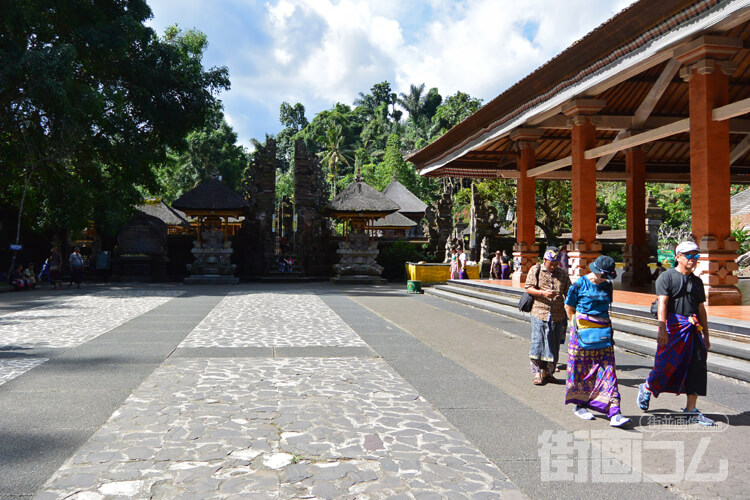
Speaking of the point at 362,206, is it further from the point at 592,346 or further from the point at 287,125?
the point at 287,125

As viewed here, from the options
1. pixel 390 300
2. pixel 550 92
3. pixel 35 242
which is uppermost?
pixel 550 92

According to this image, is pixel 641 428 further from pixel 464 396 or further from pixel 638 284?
pixel 638 284

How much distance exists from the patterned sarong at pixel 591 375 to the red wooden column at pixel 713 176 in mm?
5236

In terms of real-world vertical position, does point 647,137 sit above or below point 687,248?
above

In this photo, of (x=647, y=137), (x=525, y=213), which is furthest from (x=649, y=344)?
(x=525, y=213)

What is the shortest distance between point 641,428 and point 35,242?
88.2 ft

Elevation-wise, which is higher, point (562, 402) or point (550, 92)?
point (550, 92)

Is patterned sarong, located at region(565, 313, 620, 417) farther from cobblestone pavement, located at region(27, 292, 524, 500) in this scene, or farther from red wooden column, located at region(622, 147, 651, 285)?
red wooden column, located at region(622, 147, 651, 285)

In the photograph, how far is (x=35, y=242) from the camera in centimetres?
2503

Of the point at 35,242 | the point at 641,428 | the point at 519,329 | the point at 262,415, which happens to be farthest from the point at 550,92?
the point at 35,242

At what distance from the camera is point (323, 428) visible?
178 inches

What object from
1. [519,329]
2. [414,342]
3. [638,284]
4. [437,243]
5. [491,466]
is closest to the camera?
[491,466]

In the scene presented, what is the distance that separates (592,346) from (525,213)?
12.2 m

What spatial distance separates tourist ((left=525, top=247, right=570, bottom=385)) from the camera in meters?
6.16
